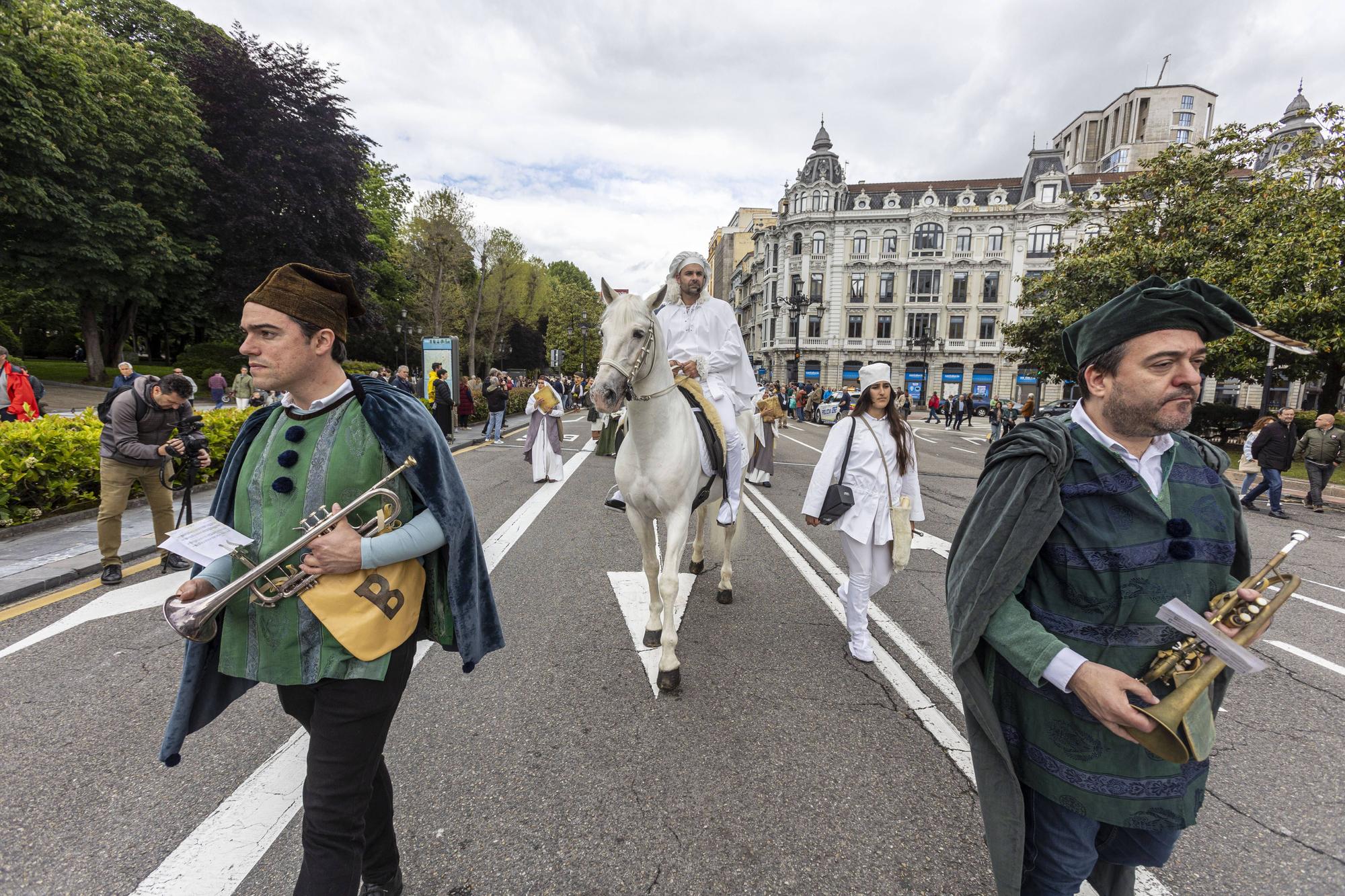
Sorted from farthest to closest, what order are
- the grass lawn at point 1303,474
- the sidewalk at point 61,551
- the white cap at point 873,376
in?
the grass lawn at point 1303,474
the sidewalk at point 61,551
the white cap at point 873,376

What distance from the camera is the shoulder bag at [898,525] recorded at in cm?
441

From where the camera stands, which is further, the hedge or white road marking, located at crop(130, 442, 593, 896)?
the hedge

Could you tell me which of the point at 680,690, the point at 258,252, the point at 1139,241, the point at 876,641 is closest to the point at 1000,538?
the point at 680,690

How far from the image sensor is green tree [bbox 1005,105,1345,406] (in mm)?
16562

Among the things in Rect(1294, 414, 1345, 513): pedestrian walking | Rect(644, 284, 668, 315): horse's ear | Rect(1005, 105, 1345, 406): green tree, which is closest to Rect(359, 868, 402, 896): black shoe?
Rect(644, 284, 668, 315): horse's ear

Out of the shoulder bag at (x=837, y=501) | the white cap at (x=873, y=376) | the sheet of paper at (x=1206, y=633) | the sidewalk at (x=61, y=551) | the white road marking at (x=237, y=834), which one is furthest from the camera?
the sidewalk at (x=61, y=551)

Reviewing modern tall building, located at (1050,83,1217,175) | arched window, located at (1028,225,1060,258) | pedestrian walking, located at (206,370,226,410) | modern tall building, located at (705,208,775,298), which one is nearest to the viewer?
pedestrian walking, located at (206,370,226,410)

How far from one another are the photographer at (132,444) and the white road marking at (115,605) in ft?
0.93

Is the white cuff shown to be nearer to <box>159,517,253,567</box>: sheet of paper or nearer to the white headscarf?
<box>159,517,253,567</box>: sheet of paper

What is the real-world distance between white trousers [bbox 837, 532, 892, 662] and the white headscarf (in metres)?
2.62

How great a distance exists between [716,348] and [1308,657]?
210 inches

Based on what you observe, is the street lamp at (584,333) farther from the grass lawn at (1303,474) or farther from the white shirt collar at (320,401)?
the white shirt collar at (320,401)

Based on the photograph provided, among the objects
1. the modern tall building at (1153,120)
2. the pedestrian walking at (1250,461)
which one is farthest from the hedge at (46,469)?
the modern tall building at (1153,120)

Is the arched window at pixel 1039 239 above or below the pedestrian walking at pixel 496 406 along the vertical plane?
above
